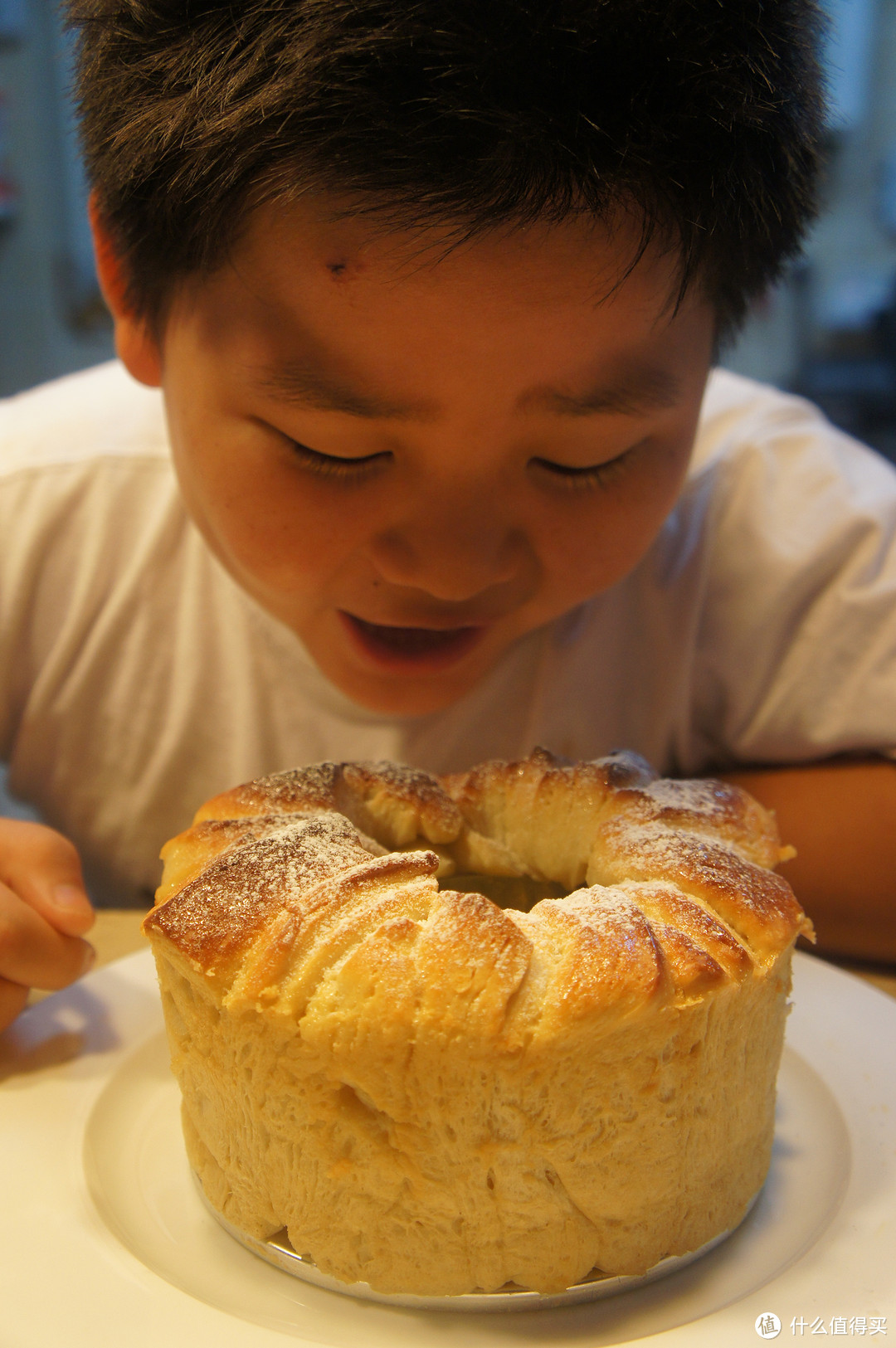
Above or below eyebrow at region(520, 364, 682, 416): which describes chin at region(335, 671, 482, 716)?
below

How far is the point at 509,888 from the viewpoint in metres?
0.74

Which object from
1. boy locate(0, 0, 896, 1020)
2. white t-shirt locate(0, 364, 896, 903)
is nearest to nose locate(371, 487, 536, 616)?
boy locate(0, 0, 896, 1020)

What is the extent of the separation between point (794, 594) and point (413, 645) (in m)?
0.58

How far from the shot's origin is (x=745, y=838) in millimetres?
723

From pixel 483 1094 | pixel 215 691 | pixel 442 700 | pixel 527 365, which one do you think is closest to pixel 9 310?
pixel 215 691

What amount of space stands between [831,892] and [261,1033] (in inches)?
33.1

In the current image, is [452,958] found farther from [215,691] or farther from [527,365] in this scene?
[215,691]

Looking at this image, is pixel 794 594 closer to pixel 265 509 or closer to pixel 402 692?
pixel 402 692

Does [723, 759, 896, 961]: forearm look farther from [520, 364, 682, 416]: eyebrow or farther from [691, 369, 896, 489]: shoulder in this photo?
[520, 364, 682, 416]: eyebrow

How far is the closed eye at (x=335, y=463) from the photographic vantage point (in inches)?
30.0

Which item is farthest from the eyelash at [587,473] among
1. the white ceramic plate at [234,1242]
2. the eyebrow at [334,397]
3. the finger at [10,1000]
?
the finger at [10,1000]

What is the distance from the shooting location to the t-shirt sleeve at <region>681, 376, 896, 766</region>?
1.28 m

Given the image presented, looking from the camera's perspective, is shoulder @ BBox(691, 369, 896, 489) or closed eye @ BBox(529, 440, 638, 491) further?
shoulder @ BBox(691, 369, 896, 489)

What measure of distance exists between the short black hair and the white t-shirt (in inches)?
26.1
